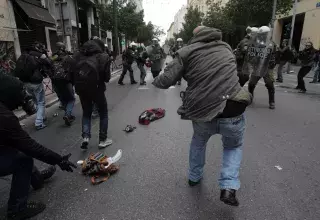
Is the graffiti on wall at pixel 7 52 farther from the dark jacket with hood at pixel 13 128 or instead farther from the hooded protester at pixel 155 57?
the dark jacket with hood at pixel 13 128

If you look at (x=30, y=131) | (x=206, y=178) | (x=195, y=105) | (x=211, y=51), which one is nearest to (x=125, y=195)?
(x=206, y=178)

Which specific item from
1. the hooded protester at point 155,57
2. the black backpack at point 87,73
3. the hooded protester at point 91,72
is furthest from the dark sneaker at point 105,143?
the hooded protester at point 155,57

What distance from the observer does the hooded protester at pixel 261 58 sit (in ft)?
20.2

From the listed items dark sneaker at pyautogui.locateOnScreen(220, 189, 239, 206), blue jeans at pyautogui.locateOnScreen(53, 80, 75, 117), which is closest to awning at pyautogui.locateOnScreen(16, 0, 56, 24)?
blue jeans at pyautogui.locateOnScreen(53, 80, 75, 117)

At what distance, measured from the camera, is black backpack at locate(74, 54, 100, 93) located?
370 cm

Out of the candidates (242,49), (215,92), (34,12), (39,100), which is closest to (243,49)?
(242,49)

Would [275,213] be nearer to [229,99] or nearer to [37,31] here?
[229,99]

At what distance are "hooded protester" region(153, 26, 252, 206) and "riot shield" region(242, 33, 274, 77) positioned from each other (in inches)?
164

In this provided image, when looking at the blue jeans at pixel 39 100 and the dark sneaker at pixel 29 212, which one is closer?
the dark sneaker at pixel 29 212

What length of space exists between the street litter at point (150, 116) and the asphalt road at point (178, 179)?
206 mm

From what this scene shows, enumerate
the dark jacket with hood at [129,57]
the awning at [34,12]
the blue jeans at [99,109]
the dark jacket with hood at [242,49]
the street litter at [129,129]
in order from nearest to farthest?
1. the blue jeans at [99,109]
2. the street litter at [129,129]
3. the dark jacket with hood at [242,49]
4. the dark jacket with hood at [129,57]
5. the awning at [34,12]

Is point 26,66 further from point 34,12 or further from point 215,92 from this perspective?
point 34,12

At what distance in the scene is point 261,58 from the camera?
6.21m

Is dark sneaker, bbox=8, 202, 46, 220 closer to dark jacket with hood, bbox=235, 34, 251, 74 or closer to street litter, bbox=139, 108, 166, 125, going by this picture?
street litter, bbox=139, 108, 166, 125
